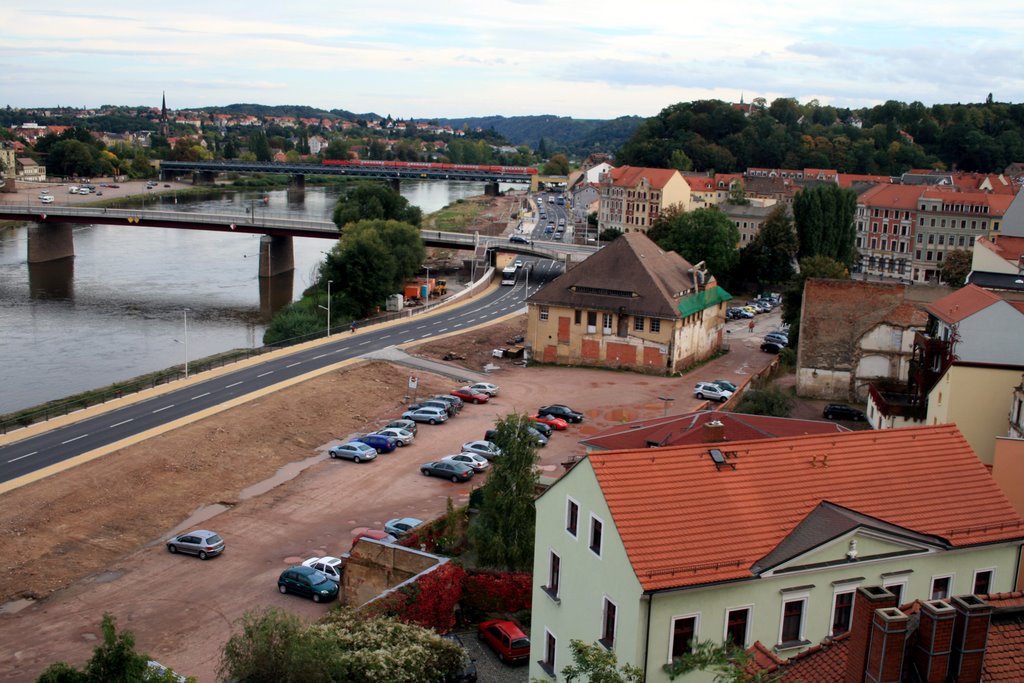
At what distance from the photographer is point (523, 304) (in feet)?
227

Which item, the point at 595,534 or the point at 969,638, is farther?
the point at 595,534

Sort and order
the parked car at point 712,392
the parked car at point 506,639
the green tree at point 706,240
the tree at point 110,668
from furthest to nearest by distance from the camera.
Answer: the green tree at point 706,240 < the parked car at point 712,392 < the parked car at point 506,639 < the tree at point 110,668

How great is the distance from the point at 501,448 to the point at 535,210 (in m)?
124

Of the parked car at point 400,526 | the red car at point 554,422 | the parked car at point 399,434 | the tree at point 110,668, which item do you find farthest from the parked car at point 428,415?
the tree at point 110,668

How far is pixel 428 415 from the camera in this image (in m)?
42.0

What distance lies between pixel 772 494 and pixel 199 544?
18332mm

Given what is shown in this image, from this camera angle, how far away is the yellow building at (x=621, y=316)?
5062cm

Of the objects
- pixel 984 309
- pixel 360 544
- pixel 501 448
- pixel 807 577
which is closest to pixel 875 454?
pixel 807 577

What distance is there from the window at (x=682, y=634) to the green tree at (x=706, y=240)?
60717mm

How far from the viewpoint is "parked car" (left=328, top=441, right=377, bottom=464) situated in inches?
1462

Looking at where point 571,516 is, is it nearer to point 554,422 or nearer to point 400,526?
point 400,526

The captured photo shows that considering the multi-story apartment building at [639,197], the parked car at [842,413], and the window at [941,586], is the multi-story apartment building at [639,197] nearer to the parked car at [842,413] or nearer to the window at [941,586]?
the parked car at [842,413]

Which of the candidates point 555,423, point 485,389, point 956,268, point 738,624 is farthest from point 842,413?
point 956,268

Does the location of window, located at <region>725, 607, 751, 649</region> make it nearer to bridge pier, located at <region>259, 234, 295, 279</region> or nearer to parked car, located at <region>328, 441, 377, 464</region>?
parked car, located at <region>328, 441, 377, 464</region>
